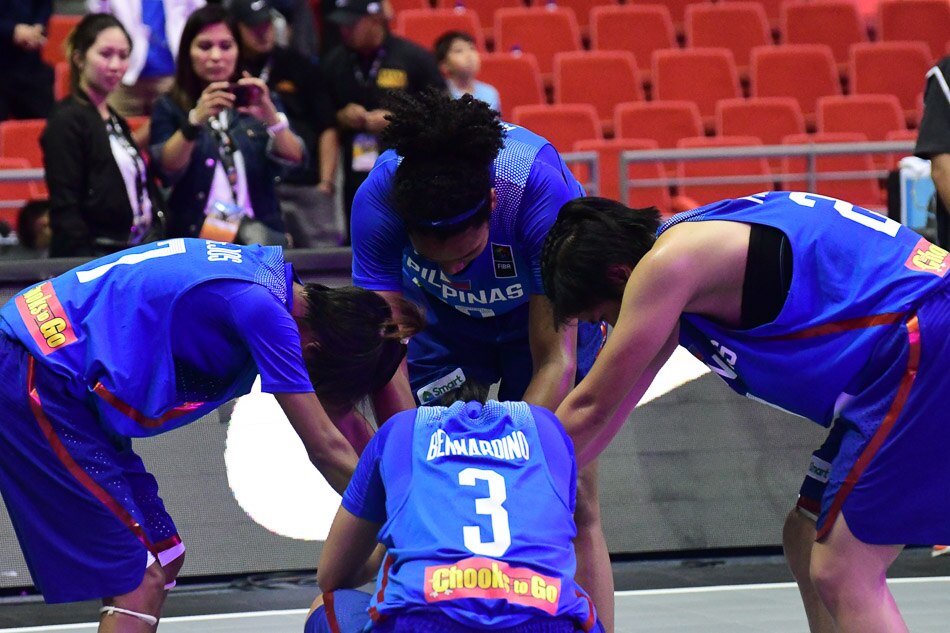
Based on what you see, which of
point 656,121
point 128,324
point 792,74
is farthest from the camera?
point 792,74

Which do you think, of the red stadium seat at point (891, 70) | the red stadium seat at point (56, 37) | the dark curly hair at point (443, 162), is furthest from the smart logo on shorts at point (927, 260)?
the red stadium seat at point (891, 70)

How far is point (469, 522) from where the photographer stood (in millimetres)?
2543

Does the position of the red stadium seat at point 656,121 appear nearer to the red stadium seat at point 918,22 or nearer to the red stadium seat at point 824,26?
the red stadium seat at point 824,26

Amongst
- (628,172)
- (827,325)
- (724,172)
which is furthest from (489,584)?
(724,172)

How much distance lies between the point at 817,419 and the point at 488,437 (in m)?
0.84

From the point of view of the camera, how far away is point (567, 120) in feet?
28.4

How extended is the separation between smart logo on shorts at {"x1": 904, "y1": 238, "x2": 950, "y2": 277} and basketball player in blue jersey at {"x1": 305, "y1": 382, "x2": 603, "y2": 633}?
2.79 ft

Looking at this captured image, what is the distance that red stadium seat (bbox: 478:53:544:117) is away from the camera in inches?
358

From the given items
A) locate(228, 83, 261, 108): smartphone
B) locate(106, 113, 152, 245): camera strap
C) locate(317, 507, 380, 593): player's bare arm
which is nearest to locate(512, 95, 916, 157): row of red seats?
locate(228, 83, 261, 108): smartphone

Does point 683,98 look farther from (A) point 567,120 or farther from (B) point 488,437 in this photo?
(B) point 488,437

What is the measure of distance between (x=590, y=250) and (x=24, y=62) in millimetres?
5814

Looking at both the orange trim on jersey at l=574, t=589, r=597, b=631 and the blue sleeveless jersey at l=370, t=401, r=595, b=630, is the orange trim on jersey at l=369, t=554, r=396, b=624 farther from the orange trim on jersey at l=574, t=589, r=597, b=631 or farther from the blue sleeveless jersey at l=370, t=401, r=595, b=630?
the orange trim on jersey at l=574, t=589, r=597, b=631

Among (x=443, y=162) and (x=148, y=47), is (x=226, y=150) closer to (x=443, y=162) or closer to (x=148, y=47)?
(x=148, y=47)

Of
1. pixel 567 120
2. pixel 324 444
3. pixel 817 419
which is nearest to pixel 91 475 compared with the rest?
pixel 324 444
